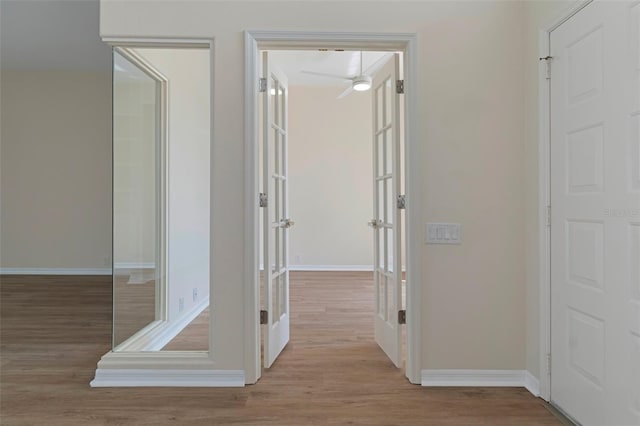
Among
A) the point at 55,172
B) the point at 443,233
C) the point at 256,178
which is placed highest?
the point at 55,172

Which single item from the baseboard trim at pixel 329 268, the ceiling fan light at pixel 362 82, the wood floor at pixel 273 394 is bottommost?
the wood floor at pixel 273 394

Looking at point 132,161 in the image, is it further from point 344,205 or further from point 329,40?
point 344,205

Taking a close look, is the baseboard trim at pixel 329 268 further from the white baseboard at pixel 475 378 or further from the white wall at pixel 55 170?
the white baseboard at pixel 475 378

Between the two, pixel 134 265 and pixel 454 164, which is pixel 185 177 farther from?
pixel 454 164

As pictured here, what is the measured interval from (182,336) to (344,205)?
3.98 m

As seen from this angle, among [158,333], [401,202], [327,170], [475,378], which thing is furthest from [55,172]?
[475,378]

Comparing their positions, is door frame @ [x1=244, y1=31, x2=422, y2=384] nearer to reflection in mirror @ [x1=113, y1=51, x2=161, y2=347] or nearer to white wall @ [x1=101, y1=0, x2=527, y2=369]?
white wall @ [x1=101, y1=0, x2=527, y2=369]

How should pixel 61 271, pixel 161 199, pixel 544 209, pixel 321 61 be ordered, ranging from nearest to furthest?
pixel 544 209 → pixel 161 199 → pixel 321 61 → pixel 61 271

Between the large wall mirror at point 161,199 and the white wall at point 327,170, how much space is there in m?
3.18

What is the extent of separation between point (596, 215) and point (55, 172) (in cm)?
628

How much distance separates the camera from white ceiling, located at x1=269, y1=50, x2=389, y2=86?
4.59 m

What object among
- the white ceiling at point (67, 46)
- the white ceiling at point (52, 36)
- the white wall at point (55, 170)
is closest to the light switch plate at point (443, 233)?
the white ceiling at point (67, 46)

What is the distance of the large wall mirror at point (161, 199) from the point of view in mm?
2441

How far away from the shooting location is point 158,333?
2.58m
